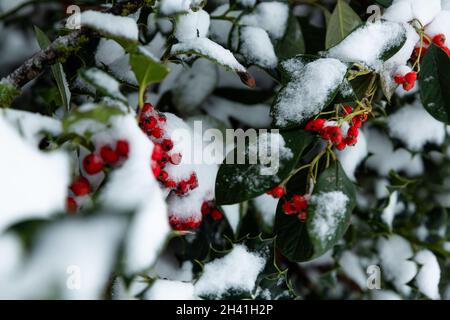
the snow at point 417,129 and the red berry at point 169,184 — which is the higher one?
the red berry at point 169,184

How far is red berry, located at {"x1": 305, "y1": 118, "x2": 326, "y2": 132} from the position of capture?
74 cm

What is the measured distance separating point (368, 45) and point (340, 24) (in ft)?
0.57

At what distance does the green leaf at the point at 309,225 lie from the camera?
0.69 meters

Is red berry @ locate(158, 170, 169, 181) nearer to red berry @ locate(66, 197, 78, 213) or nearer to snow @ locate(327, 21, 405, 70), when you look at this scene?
red berry @ locate(66, 197, 78, 213)

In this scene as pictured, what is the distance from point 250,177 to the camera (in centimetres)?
73

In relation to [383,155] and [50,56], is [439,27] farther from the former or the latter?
[50,56]

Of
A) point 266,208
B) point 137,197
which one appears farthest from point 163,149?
Answer: point 266,208

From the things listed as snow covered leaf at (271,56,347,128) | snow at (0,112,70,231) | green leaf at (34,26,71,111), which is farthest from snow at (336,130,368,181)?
snow at (0,112,70,231)

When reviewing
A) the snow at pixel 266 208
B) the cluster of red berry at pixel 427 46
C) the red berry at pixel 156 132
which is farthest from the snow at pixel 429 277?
the red berry at pixel 156 132

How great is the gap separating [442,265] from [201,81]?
0.66 metres

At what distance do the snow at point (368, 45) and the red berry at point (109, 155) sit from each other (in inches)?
15.0

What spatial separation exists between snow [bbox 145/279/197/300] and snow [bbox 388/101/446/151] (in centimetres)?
62

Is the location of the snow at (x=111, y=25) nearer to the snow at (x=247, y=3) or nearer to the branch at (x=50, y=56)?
the branch at (x=50, y=56)
